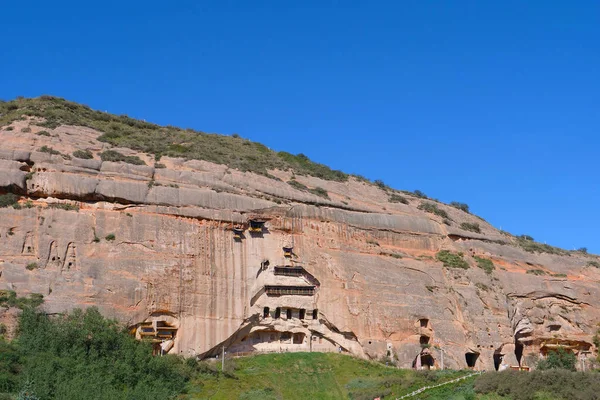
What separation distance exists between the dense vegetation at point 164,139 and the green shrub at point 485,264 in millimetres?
11123

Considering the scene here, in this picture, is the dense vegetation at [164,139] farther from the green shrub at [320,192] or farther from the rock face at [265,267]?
the green shrub at [320,192]

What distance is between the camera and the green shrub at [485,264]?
54.3m

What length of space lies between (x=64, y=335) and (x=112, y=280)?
4452mm

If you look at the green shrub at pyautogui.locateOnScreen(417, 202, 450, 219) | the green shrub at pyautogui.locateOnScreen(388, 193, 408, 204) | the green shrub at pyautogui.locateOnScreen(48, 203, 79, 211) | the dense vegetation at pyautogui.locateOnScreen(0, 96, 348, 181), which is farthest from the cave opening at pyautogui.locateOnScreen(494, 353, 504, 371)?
the green shrub at pyautogui.locateOnScreen(48, 203, 79, 211)

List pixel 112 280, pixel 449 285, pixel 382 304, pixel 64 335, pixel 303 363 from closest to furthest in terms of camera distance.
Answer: pixel 64 335 → pixel 112 280 → pixel 303 363 → pixel 382 304 → pixel 449 285

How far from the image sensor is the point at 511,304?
174 ft

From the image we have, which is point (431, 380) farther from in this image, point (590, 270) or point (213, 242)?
point (590, 270)

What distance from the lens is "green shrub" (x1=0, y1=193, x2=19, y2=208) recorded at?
42156mm

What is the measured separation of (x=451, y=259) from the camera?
176 ft

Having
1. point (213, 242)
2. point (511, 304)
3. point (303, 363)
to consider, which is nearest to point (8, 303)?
point (213, 242)

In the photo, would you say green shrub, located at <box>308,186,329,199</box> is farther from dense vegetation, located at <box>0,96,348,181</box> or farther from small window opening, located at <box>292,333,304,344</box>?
small window opening, located at <box>292,333,304,344</box>

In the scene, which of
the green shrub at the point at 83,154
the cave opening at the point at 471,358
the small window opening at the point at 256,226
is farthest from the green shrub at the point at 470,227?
the green shrub at the point at 83,154

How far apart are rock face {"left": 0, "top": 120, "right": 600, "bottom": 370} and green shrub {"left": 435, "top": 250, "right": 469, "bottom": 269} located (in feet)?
1.40

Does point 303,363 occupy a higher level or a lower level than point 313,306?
lower
